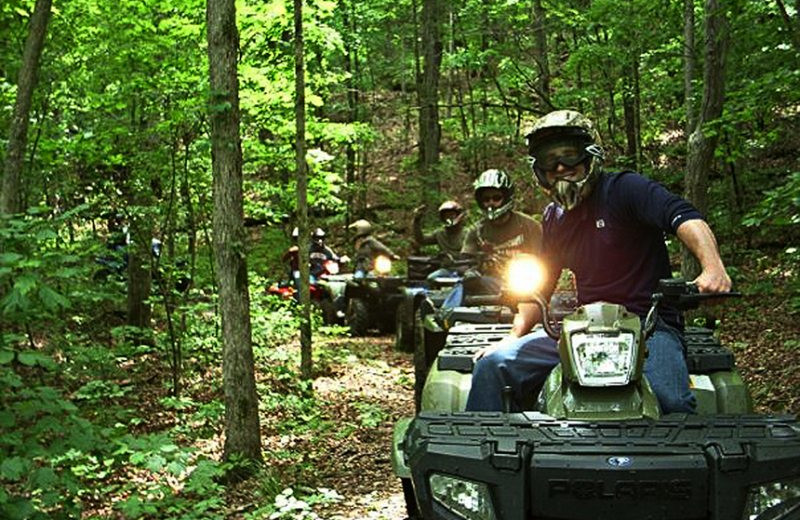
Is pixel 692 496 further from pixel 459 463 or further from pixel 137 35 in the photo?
pixel 137 35

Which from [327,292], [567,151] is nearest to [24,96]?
[567,151]

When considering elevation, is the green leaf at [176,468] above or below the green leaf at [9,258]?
below

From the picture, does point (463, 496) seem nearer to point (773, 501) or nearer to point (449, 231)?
point (773, 501)

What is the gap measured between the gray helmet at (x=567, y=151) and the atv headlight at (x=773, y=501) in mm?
1593

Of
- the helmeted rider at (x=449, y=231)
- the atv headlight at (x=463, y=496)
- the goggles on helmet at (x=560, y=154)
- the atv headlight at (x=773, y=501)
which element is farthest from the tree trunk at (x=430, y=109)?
the atv headlight at (x=773, y=501)

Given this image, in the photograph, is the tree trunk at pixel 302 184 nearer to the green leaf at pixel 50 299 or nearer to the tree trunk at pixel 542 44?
the tree trunk at pixel 542 44

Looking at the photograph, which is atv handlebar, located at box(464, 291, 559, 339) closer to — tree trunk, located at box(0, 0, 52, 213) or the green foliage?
the green foliage

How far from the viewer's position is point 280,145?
1097 centimetres

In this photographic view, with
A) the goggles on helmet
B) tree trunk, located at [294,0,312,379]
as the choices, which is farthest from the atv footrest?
tree trunk, located at [294,0,312,379]

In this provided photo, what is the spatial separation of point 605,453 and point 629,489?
0.13m

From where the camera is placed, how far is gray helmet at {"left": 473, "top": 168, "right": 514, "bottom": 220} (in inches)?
293

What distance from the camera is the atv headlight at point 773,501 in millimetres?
2551

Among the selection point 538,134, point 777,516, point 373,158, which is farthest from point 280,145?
point 373,158

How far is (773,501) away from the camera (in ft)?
8.45
